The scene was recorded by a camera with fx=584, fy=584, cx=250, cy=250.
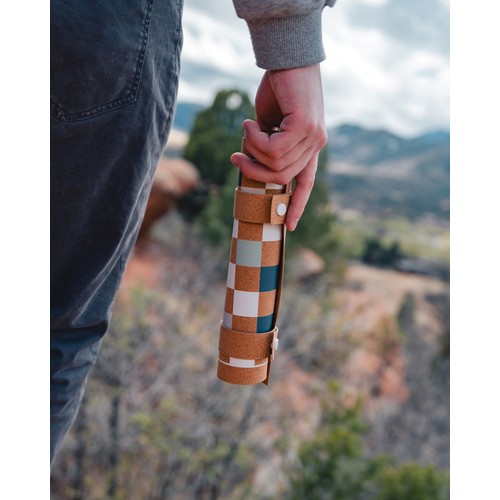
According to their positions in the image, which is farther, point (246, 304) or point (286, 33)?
point (246, 304)

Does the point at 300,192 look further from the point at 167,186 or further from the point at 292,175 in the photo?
the point at 167,186

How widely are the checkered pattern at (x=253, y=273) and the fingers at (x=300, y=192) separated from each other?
0.05 feet

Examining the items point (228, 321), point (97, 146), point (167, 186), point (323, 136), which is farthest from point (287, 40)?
point (167, 186)

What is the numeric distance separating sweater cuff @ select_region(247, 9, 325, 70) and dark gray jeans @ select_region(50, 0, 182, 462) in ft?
0.28

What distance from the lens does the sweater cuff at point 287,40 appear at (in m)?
0.60

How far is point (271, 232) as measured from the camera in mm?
708

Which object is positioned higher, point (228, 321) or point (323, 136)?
point (323, 136)

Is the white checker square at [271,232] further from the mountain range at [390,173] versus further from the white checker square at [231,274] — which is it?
the mountain range at [390,173]

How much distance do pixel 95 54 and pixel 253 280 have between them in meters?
0.31

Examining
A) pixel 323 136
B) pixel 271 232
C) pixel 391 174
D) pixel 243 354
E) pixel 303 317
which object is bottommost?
pixel 391 174

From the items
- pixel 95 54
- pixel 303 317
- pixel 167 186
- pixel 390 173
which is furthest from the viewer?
pixel 390 173

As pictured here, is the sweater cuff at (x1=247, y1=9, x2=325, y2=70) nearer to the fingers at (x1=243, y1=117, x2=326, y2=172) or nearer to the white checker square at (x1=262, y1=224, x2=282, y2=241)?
the fingers at (x1=243, y1=117, x2=326, y2=172)
